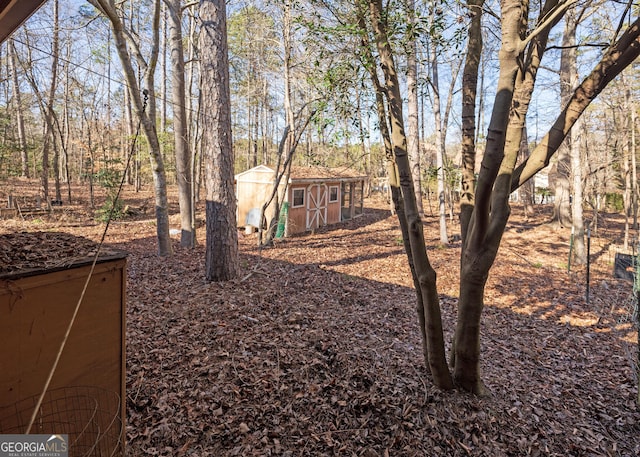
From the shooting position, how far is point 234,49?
15.0m

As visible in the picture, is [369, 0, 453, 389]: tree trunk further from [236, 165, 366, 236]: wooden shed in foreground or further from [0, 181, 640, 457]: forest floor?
[236, 165, 366, 236]: wooden shed in foreground

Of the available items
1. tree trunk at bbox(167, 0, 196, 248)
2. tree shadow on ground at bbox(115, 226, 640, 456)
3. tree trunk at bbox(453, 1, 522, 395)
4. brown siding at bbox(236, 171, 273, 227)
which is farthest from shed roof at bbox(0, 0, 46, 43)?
brown siding at bbox(236, 171, 273, 227)

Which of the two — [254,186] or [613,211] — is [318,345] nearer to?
[254,186]

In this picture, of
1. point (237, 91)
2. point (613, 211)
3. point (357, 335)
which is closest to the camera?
point (357, 335)

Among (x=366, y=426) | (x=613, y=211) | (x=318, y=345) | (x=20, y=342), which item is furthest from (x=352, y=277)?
(x=613, y=211)

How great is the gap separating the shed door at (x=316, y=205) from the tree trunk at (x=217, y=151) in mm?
7686

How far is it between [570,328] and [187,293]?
6.08 m

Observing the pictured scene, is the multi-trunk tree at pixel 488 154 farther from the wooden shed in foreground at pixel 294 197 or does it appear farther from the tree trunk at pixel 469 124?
the wooden shed in foreground at pixel 294 197

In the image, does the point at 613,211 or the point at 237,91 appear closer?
the point at 237,91

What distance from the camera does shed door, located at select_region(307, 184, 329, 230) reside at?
13.6 meters

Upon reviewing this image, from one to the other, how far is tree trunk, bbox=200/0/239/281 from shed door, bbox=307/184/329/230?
25.2 ft

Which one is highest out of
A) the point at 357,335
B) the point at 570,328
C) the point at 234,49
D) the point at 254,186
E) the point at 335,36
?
the point at 234,49

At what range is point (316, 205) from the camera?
14.1 meters

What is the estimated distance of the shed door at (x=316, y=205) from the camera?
1360 centimetres
